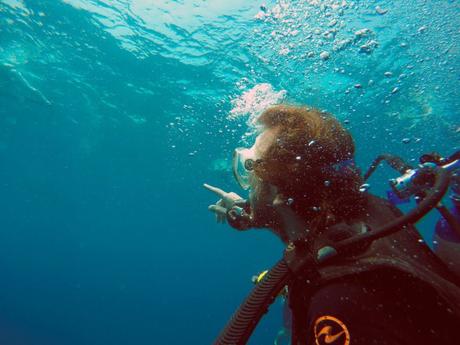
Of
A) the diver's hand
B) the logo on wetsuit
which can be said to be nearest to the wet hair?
the logo on wetsuit

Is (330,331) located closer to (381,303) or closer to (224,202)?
(381,303)

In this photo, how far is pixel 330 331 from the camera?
1498 millimetres

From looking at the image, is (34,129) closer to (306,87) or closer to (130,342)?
(306,87)

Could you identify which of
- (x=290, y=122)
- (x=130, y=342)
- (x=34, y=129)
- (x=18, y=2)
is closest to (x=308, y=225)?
(x=290, y=122)

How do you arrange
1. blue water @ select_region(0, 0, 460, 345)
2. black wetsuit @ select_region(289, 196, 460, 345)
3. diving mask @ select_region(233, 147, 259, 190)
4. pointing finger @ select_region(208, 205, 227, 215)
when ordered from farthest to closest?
blue water @ select_region(0, 0, 460, 345), pointing finger @ select_region(208, 205, 227, 215), diving mask @ select_region(233, 147, 259, 190), black wetsuit @ select_region(289, 196, 460, 345)

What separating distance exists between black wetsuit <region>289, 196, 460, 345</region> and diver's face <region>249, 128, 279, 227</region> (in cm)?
83

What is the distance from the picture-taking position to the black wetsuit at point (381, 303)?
1447mm

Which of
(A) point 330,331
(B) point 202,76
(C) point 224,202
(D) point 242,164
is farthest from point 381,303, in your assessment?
(B) point 202,76

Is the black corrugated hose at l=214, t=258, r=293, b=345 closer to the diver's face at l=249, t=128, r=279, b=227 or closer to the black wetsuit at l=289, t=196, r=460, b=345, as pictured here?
the black wetsuit at l=289, t=196, r=460, b=345

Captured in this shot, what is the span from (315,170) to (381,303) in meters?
0.90

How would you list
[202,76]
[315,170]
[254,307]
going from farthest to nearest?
[202,76] → [315,170] → [254,307]

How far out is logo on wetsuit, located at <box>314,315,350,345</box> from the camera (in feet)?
4.80

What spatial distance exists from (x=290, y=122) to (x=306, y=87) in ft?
47.0

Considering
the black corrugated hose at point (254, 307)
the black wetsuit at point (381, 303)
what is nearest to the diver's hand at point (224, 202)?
the black corrugated hose at point (254, 307)
